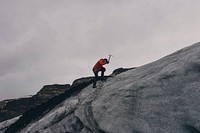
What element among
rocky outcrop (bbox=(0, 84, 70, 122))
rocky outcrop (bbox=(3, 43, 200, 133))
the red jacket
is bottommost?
rocky outcrop (bbox=(3, 43, 200, 133))

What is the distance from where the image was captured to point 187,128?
2019 cm

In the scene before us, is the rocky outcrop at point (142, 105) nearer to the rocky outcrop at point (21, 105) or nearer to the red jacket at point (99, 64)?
the red jacket at point (99, 64)

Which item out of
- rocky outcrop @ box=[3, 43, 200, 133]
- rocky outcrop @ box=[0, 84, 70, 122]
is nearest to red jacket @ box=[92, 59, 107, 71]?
rocky outcrop @ box=[3, 43, 200, 133]

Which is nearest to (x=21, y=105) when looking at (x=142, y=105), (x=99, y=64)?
(x=99, y=64)

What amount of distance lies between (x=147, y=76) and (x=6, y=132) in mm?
13545

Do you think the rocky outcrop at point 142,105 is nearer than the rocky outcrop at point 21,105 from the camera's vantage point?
Yes

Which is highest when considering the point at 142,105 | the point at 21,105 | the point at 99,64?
the point at 21,105

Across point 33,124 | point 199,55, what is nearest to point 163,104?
point 199,55

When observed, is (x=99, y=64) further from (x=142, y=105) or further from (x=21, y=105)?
(x=21, y=105)

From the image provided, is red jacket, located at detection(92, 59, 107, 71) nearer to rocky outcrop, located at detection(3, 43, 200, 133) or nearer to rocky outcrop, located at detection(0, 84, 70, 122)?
rocky outcrop, located at detection(3, 43, 200, 133)

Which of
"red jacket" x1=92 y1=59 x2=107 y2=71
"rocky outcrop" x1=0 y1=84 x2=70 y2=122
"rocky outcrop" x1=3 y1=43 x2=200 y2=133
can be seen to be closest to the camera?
"rocky outcrop" x1=3 y1=43 x2=200 y2=133

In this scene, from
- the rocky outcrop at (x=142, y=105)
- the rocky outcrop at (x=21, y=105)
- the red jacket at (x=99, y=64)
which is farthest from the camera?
the rocky outcrop at (x=21, y=105)

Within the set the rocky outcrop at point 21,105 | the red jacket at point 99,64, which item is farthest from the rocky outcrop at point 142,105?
the rocky outcrop at point 21,105

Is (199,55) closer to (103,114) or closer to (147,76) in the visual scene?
(147,76)
